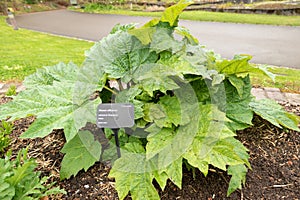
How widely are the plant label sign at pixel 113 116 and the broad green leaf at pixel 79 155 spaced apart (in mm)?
414

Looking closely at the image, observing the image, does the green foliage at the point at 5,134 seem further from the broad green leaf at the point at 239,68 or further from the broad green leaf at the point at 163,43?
the broad green leaf at the point at 239,68

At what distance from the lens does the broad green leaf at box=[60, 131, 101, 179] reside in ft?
5.98

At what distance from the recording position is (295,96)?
3.27m

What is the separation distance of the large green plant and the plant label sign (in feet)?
0.24

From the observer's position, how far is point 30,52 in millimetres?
6375

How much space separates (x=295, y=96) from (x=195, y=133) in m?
2.18

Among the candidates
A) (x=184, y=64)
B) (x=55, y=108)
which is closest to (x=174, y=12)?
(x=184, y=64)

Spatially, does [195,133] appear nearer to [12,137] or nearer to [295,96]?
[12,137]

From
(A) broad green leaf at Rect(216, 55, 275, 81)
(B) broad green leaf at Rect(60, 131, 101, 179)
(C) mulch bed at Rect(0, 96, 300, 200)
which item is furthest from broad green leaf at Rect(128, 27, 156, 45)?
(C) mulch bed at Rect(0, 96, 300, 200)

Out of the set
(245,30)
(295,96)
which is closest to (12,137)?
(295,96)

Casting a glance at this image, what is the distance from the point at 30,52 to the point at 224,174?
18.8 ft

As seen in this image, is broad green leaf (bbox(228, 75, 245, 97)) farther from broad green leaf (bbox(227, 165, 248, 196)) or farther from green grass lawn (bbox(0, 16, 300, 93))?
green grass lawn (bbox(0, 16, 300, 93))

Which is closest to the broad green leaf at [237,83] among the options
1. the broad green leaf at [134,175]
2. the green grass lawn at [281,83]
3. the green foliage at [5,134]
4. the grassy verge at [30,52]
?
the broad green leaf at [134,175]

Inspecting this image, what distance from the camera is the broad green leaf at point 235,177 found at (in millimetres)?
1731
